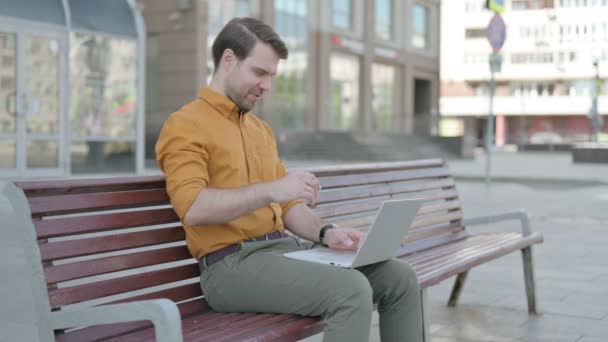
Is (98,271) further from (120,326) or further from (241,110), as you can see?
(241,110)

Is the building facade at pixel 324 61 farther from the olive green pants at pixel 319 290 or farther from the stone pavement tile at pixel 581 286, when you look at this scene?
the olive green pants at pixel 319 290

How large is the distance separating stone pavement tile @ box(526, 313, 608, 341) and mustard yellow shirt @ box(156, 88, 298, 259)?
7.20 feet

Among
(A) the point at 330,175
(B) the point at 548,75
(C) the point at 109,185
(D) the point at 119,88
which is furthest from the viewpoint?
(B) the point at 548,75

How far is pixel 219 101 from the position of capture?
3.09 meters

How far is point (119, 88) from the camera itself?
62.2ft

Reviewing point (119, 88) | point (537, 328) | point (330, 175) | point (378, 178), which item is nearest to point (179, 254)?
point (330, 175)

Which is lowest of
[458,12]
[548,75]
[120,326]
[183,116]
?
[120,326]

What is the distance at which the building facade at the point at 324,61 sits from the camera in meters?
29.0

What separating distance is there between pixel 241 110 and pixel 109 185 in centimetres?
56

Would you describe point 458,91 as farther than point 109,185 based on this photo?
Yes

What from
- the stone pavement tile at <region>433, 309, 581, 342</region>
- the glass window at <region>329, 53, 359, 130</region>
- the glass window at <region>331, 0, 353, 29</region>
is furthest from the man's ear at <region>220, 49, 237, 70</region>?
the glass window at <region>331, 0, 353, 29</region>

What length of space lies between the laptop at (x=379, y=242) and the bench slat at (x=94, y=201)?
56 cm

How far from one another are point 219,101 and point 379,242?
0.78m

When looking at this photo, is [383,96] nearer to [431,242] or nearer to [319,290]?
[431,242]
